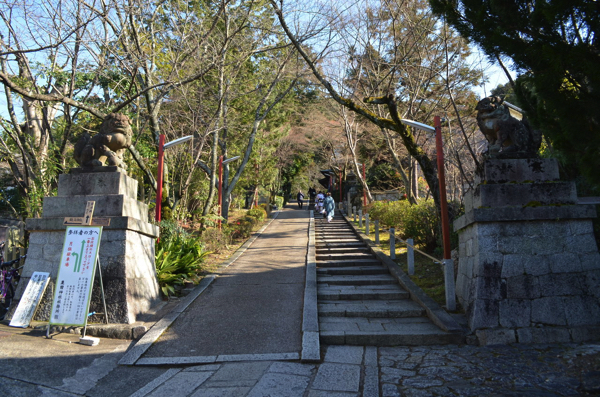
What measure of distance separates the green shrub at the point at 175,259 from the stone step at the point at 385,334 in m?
3.47

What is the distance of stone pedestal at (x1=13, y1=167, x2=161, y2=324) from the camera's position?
6.34 metres

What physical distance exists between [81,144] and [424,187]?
22048 mm

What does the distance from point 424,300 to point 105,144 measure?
239 inches

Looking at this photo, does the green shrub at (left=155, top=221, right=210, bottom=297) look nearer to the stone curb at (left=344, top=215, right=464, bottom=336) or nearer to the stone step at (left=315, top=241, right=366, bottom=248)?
the stone curb at (left=344, top=215, right=464, bottom=336)

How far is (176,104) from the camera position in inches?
552

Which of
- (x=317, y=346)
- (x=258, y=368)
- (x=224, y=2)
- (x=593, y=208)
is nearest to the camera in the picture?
(x=258, y=368)

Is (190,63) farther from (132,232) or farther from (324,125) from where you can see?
(324,125)

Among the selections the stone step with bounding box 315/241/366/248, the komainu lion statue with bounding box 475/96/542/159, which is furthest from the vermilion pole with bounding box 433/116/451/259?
the stone step with bounding box 315/241/366/248

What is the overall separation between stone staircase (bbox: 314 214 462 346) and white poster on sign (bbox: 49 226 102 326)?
342 centimetres

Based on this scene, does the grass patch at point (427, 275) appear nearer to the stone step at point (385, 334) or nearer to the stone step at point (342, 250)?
the stone step at point (342, 250)

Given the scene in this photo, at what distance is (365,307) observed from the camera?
284 inches

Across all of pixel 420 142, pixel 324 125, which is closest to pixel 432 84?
pixel 420 142

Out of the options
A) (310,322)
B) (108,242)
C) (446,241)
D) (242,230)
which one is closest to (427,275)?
(446,241)

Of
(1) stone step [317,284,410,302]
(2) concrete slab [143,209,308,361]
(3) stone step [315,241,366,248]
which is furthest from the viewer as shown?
(3) stone step [315,241,366,248]
